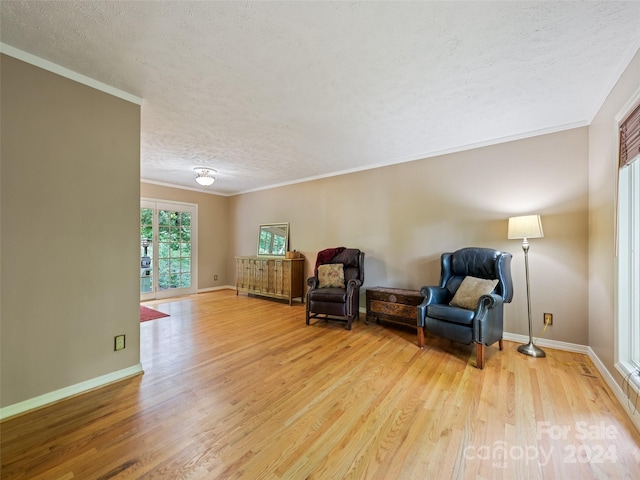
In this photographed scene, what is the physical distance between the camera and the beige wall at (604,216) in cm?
194

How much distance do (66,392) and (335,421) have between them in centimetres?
196


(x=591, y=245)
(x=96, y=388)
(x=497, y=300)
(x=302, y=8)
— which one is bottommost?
(x=96, y=388)

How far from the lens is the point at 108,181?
208 cm

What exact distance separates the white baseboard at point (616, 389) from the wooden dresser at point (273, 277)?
387cm

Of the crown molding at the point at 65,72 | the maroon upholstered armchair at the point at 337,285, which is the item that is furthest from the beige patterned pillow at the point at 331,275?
the crown molding at the point at 65,72

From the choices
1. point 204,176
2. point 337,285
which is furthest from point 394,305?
point 204,176

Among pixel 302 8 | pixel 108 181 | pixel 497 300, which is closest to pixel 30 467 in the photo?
pixel 108 181

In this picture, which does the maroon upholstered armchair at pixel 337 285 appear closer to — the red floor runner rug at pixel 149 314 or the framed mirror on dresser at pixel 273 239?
the framed mirror on dresser at pixel 273 239

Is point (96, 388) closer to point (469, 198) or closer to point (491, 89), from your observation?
point (491, 89)

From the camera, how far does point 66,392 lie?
186cm

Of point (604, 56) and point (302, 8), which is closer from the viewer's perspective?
point (302, 8)

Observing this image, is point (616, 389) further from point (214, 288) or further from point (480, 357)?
point (214, 288)

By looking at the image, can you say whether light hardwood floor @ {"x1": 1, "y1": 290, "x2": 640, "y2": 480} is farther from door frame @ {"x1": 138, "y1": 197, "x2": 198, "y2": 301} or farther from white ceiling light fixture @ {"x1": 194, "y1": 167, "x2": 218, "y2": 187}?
door frame @ {"x1": 138, "y1": 197, "x2": 198, "y2": 301}

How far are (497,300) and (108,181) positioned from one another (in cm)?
362
